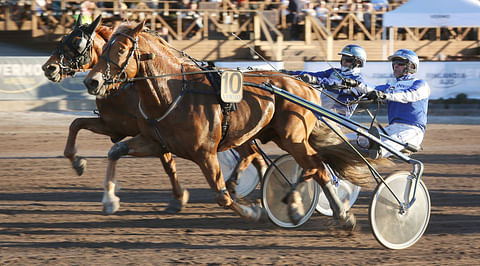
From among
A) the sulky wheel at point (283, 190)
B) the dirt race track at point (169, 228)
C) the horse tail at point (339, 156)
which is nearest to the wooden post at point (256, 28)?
the dirt race track at point (169, 228)

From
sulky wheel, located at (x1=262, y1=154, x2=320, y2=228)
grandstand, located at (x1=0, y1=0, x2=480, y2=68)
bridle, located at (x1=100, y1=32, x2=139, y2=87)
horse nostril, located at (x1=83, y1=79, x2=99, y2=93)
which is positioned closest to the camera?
horse nostril, located at (x1=83, y1=79, x2=99, y2=93)

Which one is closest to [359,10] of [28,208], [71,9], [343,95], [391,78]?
[391,78]

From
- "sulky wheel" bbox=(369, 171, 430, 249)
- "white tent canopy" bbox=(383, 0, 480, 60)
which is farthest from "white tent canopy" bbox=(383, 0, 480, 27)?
"sulky wheel" bbox=(369, 171, 430, 249)

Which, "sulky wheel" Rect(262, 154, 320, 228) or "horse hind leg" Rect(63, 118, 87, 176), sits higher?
"horse hind leg" Rect(63, 118, 87, 176)

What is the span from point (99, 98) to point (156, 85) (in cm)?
138

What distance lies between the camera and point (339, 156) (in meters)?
6.17

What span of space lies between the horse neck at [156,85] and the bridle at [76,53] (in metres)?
1.20

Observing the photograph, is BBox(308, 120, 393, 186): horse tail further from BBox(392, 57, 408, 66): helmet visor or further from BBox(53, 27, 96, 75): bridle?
BBox(53, 27, 96, 75): bridle

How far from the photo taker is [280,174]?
21.0 ft

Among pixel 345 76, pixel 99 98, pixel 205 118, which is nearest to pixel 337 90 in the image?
pixel 345 76

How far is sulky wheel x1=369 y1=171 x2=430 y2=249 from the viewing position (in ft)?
18.1

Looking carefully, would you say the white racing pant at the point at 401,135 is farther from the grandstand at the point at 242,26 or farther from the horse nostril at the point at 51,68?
the grandstand at the point at 242,26

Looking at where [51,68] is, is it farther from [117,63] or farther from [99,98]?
[117,63]

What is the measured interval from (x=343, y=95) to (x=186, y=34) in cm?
1172
